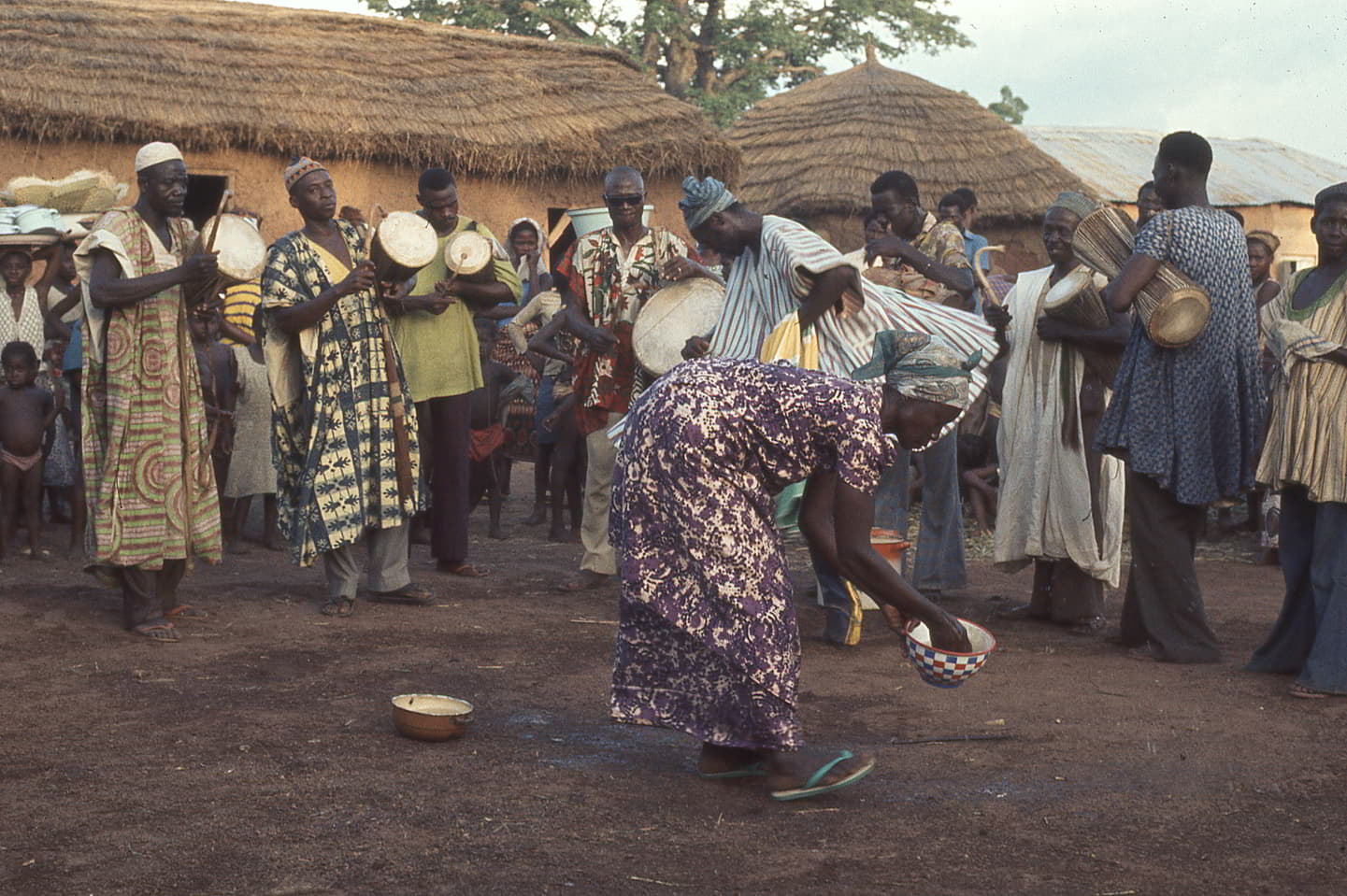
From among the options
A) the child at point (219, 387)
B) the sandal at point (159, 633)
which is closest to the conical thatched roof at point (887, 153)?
the child at point (219, 387)

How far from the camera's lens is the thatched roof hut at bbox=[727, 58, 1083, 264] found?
1730 centimetres

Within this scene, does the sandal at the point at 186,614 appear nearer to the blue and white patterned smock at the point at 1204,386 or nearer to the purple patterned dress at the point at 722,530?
the purple patterned dress at the point at 722,530

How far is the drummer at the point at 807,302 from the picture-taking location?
19.2 feet

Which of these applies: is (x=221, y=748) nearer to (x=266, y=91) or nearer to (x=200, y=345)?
(x=200, y=345)

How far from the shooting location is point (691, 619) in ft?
13.3

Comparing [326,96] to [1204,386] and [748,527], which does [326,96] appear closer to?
[1204,386]

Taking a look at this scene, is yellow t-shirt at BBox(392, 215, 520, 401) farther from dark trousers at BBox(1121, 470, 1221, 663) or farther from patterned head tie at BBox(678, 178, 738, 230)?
dark trousers at BBox(1121, 470, 1221, 663)

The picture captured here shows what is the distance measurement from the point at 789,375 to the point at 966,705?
5.91 ft

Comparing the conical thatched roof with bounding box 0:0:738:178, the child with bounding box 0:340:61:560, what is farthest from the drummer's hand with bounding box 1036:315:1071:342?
the conical thatched roof with bounding box 0:0:738:178

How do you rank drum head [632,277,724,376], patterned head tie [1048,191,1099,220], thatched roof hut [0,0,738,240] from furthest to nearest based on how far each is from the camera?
1. thatched roof hut [0,0,738,240]
2. drum head [632,277,724,376]
3. patterned head tie [1048,191,1099,220]

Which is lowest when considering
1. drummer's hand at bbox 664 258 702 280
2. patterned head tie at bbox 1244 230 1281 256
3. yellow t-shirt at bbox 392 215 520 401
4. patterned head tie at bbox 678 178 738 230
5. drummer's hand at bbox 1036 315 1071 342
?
yellow t-shirt at bbox 392 215 520 401

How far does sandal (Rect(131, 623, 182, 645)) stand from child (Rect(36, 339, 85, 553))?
245cm

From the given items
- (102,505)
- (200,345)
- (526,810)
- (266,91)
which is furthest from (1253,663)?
(266,91)

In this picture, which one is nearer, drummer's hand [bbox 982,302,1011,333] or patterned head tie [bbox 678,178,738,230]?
patterned head tie [bbox 678,178,738,230]
